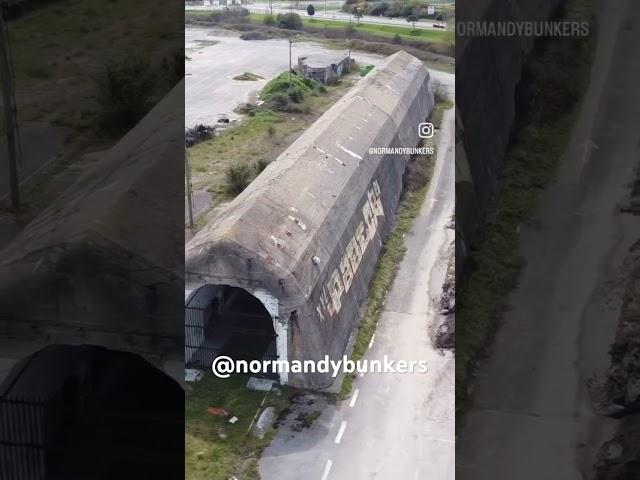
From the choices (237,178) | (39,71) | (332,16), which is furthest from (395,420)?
(39,71)

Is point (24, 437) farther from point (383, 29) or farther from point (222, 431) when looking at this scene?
point (383, 29)

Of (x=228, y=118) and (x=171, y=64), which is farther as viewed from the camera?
(x=171, y=64)

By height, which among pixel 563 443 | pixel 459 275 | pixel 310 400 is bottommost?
pixel 563 443

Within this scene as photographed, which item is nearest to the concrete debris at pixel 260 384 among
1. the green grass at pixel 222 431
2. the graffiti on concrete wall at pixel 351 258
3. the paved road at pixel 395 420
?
the green grass at pixel 222 431

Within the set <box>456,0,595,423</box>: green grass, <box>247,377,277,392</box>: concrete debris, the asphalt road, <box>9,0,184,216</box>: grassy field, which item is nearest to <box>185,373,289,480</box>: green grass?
<box>247,377,277,392</box>: concrete debris

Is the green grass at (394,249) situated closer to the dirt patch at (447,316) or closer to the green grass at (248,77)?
the dirt patch at (447,316)

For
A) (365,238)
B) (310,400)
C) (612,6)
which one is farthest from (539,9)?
(310,400)

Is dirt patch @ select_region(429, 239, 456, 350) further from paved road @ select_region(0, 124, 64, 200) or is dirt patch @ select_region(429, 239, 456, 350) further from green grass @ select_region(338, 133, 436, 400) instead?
paved road @ select_region(0, 124, 64, 200)

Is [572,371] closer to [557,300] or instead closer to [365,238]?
[557,300]
